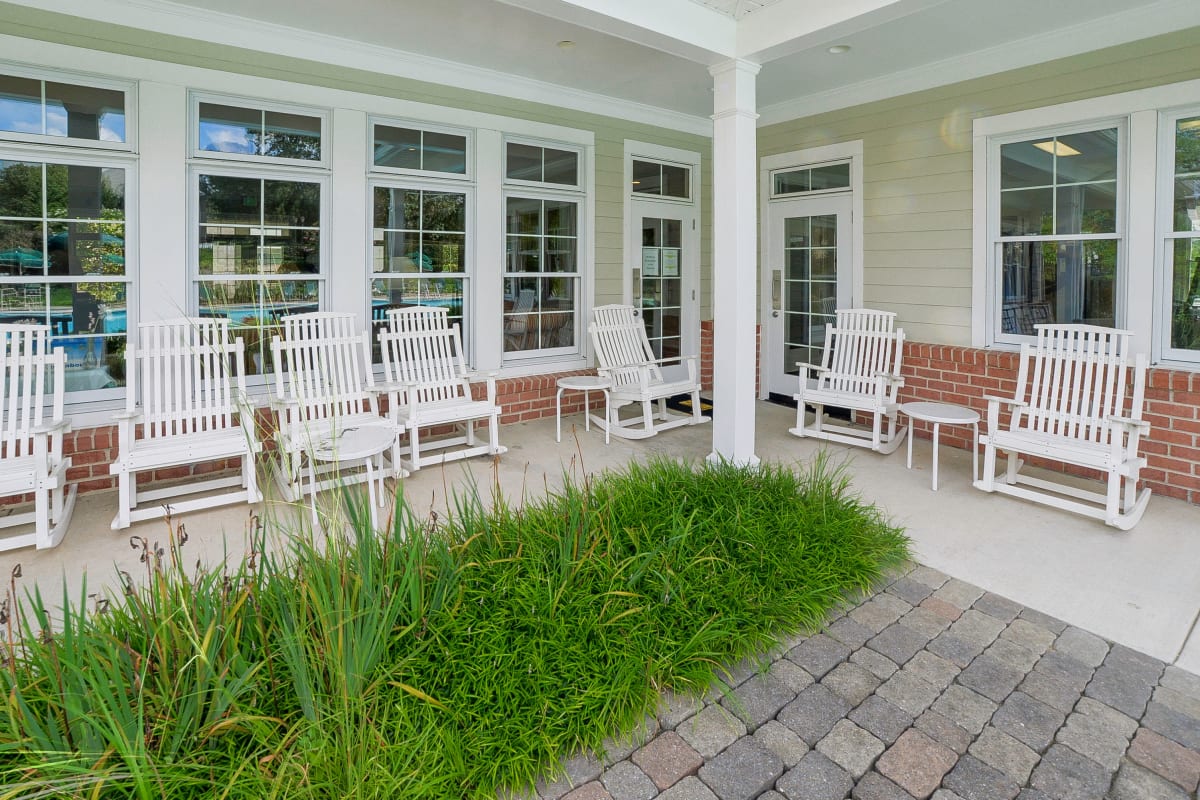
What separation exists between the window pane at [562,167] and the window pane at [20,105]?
3.67 m

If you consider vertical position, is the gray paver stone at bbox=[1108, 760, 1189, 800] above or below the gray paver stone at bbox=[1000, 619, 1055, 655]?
below

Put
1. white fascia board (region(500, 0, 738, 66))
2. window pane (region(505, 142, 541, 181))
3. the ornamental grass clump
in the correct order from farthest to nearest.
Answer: window pane (region(505, 142, 541, 181)), white fascia board (region(500, 0, 738, 66)), the ornamental grass clump

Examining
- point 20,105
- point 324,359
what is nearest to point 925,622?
point 324,359

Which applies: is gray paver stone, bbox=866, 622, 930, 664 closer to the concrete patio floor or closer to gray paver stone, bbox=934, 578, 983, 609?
gray paver stone, bbox=934, 578, 983, 609

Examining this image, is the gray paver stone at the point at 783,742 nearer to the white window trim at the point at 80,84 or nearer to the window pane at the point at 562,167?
the white window trim at the point at 80,84

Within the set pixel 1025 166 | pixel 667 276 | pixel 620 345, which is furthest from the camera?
pixel 667 276

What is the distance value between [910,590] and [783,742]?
132cm

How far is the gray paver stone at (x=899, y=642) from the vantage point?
2598 mm

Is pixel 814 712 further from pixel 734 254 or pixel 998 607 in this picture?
pixel 734 254

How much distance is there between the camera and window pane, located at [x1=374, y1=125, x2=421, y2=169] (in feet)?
17.9

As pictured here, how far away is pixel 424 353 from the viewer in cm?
541

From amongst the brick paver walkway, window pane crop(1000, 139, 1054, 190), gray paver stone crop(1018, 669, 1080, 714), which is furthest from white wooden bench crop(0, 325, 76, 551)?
window pane crop(1000, 139, 1054, 190)

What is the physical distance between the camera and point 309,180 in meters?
5.09

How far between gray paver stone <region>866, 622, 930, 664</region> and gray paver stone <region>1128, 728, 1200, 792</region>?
685mm
